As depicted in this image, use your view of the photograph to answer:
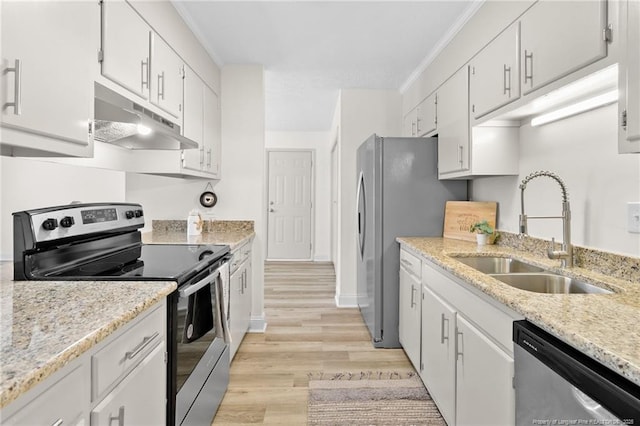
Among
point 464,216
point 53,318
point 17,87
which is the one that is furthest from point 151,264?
point 464,216

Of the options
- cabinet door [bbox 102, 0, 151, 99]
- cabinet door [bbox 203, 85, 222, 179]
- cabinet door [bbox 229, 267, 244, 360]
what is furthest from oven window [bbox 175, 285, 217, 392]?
cabinet door [bbox 203, 85, 222, 179]

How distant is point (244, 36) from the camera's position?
2.85m

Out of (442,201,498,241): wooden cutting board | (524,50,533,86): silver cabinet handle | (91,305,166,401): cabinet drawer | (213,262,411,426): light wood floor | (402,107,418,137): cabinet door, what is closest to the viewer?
(91,305,166,401): cabinet drawer

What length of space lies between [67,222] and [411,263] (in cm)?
206

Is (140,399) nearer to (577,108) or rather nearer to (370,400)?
(370,400)

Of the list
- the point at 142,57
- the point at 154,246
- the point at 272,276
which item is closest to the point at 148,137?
the point at 142,57

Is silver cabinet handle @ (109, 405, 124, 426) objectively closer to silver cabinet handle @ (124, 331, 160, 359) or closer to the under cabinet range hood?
silver cabinet handle @ (124, 331, 160, 359)

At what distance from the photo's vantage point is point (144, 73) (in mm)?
1942

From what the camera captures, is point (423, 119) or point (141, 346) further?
point (423, 119)

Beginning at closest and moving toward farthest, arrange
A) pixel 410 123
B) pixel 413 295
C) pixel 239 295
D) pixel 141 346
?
pixel 141 346 → pixel 413 295 → pixel 239 295 → pixel 410 123

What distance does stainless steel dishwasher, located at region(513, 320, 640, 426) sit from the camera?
2.56 ft

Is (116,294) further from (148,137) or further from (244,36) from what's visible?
(244,36)

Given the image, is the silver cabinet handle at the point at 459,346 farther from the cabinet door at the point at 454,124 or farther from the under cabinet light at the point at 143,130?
the under cabinet light at the point at 143,130

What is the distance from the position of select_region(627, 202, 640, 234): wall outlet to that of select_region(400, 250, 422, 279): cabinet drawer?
112 centimetres
